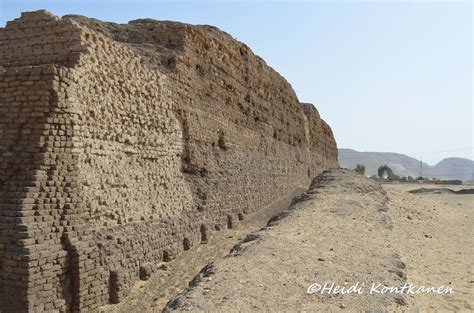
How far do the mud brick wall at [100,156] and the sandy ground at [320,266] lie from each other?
597 millimetres

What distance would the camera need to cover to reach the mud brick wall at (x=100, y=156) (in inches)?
232

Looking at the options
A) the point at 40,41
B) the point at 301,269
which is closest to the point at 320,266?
the point at 301,269

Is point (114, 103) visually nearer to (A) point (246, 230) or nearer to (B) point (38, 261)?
(B) point (38, 261)

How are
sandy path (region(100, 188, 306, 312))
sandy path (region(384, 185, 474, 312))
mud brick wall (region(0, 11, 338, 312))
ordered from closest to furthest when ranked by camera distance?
sandy path (region(384, 185, 474, 312))
mud brick wall (region(0, 11, 338, 312))
sandy path (region(100, 188, 306, 312))

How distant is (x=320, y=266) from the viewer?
18.0ft

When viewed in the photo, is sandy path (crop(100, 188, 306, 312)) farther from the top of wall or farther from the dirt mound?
the top of wall

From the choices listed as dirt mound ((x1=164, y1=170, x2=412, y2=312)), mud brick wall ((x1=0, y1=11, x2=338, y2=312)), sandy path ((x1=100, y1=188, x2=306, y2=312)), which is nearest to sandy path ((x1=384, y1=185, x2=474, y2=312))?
dirt mound ((x1=164, y1=170, x2=412, y2=312))

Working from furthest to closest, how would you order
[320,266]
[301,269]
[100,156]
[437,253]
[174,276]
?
[437,253] < [174,276] < [100,156] < [320,266] < [301,269]

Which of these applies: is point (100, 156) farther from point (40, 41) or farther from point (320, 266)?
point (320, 266)

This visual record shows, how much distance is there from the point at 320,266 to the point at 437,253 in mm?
4353

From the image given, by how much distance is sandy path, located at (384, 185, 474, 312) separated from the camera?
5797mm

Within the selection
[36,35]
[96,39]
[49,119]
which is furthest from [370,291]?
[36,35]

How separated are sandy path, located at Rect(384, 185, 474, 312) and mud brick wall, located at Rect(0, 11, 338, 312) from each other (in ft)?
14.4

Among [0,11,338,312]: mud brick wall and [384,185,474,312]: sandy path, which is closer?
[384,185,474,312]: sandy path
